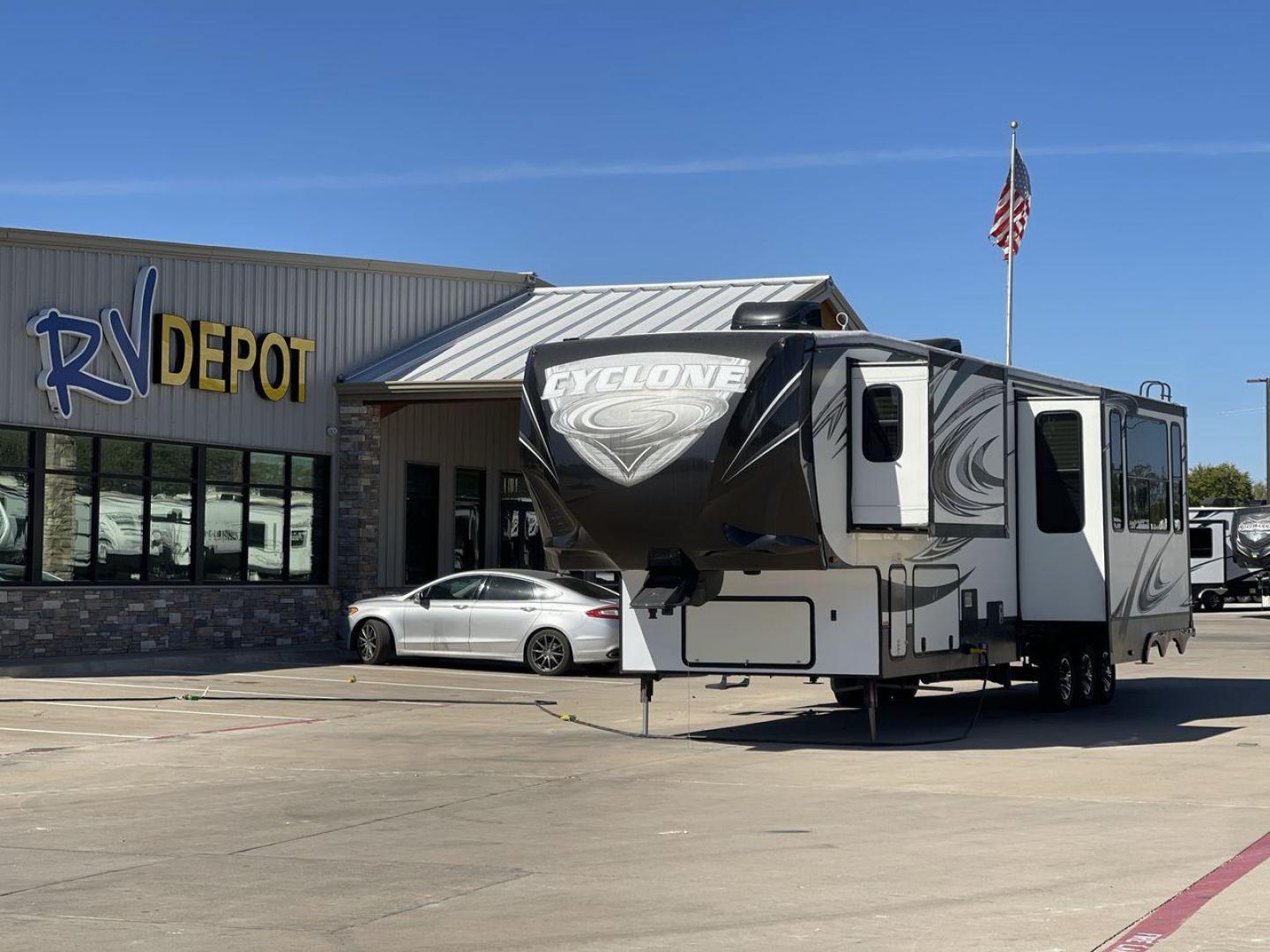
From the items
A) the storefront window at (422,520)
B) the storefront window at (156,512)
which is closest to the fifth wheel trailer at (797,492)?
the storefront window at (156,512)

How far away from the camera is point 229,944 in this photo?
727cm

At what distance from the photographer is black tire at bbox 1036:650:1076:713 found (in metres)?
17.9

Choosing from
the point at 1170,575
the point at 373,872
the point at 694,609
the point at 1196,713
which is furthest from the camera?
the point at 1170,575

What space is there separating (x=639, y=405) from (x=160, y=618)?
12.8m

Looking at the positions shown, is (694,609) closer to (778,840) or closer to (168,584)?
(778,840)

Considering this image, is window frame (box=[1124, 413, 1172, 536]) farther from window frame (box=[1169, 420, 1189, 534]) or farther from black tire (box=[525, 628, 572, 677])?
black tire (box=[525, 628, 572, 677])

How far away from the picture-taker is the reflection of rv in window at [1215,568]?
4722cm

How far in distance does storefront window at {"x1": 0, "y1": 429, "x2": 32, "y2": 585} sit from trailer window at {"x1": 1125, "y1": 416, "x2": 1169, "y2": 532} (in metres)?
14.2

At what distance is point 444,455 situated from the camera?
30.2 m

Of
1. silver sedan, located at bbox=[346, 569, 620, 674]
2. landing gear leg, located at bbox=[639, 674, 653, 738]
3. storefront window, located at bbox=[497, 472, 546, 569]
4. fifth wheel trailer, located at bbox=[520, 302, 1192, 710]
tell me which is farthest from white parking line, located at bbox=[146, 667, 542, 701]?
storefront window, located at bbox=[497, 472, 546, 569]

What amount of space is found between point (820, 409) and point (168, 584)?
13778mm

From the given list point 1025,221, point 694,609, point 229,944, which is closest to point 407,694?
point 694,609

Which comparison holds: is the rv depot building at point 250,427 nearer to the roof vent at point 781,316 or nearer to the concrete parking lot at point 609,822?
the concrete parking lot at point 609,822

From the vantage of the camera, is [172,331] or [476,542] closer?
[172,331]
